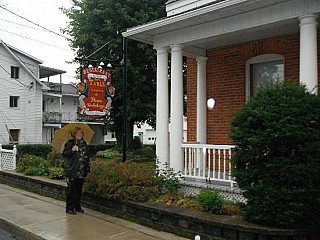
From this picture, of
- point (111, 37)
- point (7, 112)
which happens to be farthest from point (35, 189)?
point (7, 112)

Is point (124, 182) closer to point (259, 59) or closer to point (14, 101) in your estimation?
point (259, 59)

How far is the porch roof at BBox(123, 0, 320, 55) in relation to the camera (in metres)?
6.75

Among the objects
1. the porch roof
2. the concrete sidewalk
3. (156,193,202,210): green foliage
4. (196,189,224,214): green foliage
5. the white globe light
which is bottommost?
the concrete sidewalk

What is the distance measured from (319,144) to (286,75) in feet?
12.0

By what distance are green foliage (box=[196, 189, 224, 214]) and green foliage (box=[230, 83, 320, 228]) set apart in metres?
0.81

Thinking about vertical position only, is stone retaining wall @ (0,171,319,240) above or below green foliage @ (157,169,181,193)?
below

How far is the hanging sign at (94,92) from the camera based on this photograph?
9.16 metres

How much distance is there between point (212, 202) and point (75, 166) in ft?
9.63

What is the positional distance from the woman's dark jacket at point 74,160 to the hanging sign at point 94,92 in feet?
4.86

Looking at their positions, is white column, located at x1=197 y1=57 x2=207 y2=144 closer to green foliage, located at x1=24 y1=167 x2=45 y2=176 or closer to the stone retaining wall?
the stone retaining wall

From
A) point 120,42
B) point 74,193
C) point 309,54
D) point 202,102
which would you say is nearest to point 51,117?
point 120,42

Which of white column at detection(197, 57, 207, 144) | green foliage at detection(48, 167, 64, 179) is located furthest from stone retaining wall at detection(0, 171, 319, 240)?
white column at detection(197, 57, 207, 144)

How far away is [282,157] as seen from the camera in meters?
5.24

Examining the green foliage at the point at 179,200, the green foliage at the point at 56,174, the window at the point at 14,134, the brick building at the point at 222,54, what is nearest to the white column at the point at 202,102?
the brick building at the point at 222,54
